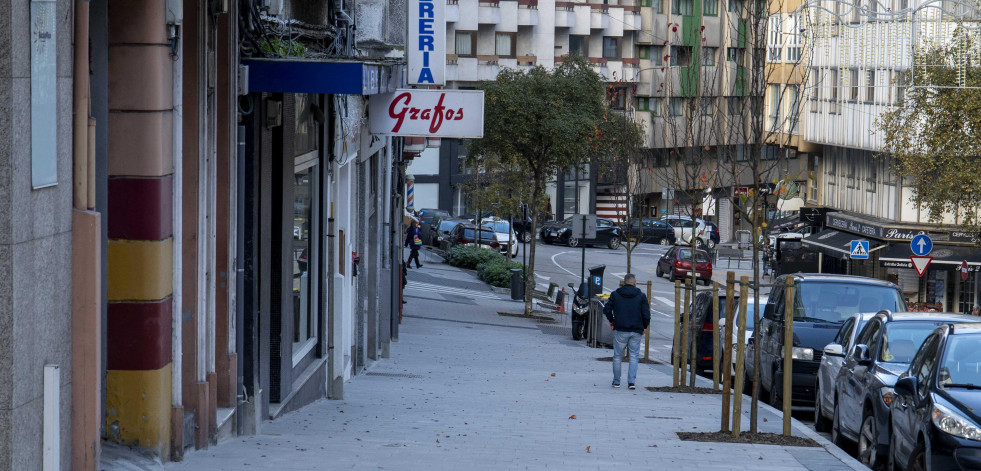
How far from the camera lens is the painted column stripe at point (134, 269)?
6934 mm

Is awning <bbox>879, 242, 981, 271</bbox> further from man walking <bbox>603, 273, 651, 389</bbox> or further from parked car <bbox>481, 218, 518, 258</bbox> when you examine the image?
man walking <bbox>603, 273, 651, 389</bbox>

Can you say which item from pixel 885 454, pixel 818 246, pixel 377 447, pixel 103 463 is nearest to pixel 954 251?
pixel 818 246

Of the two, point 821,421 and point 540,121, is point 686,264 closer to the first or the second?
point 540,121

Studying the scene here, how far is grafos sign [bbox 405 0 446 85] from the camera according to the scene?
15.4 metres

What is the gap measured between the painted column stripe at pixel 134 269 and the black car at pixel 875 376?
5.96 metres

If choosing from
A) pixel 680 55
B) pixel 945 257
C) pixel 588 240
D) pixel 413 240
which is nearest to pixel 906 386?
pixel 945 257

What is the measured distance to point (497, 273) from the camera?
39906mm

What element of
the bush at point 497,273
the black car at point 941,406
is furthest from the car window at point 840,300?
the bush at point 497,273

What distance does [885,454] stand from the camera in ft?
32.7

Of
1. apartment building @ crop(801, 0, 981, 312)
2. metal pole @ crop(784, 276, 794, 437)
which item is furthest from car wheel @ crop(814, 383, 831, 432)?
apartment building @ crop(801, 0, 981, 312)

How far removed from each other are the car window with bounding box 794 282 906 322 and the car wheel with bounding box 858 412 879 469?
5.41 metres

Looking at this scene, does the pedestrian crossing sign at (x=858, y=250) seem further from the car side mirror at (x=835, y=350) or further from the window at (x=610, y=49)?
the window at (x=610, y=49)

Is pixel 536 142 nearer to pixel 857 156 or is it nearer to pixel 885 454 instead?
Result: pixel 857 156

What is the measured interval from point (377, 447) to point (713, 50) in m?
63.7
